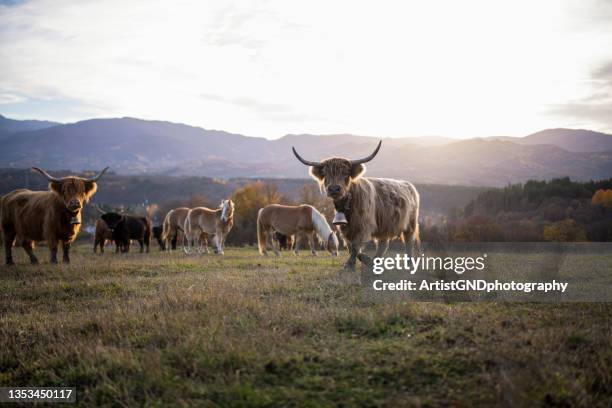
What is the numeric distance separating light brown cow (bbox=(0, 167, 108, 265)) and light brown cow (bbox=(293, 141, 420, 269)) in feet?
24.0

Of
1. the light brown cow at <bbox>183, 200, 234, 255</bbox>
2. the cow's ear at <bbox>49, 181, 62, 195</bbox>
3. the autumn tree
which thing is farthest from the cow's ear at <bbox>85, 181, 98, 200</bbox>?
the autumn tree

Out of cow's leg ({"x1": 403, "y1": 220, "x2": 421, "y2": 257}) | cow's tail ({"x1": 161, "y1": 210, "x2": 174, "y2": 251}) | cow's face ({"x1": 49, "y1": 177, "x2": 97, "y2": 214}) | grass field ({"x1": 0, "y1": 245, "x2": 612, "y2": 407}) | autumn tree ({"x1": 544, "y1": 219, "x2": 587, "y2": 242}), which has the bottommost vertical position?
autumn tree ({"x1": 544, "y1": 219, "x2": 587, "y2": 242})

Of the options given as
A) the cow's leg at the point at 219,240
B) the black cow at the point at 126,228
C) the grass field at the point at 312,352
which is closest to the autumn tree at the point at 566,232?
the cow's leg at the point at 219,240

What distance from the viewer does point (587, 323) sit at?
5484 millimetres

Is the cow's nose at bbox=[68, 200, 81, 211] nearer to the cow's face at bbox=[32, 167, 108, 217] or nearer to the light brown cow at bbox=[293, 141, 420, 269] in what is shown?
the cow's face at bbox=[32, 167, 108, 217]

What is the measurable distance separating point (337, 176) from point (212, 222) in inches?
580

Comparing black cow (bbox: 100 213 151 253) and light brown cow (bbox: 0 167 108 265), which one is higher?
light brown cow (bbox: 0 167 108 265)

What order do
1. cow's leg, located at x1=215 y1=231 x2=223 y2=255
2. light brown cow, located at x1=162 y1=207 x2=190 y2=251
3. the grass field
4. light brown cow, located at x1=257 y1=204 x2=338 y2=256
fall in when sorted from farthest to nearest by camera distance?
1. light brown cow, located at x1=162 y1=207 x2=190 y2=251
2. cow's leg, located at x1=215 y1=231 x2=223 y2=255
3. light brown cow, located at x1=257 y1=204 x2=338 y2=256
4. the grass field

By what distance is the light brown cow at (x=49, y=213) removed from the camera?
13654 millimetres

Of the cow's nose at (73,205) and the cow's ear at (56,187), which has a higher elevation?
the cow's ear at (56,187)

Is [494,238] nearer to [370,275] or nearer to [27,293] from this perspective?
[370,275]

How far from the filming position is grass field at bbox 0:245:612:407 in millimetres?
3789

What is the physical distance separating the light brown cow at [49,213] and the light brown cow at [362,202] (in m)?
7.32

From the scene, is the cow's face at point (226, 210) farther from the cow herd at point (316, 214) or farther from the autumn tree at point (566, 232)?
the autumn tree at point (566, 232)
